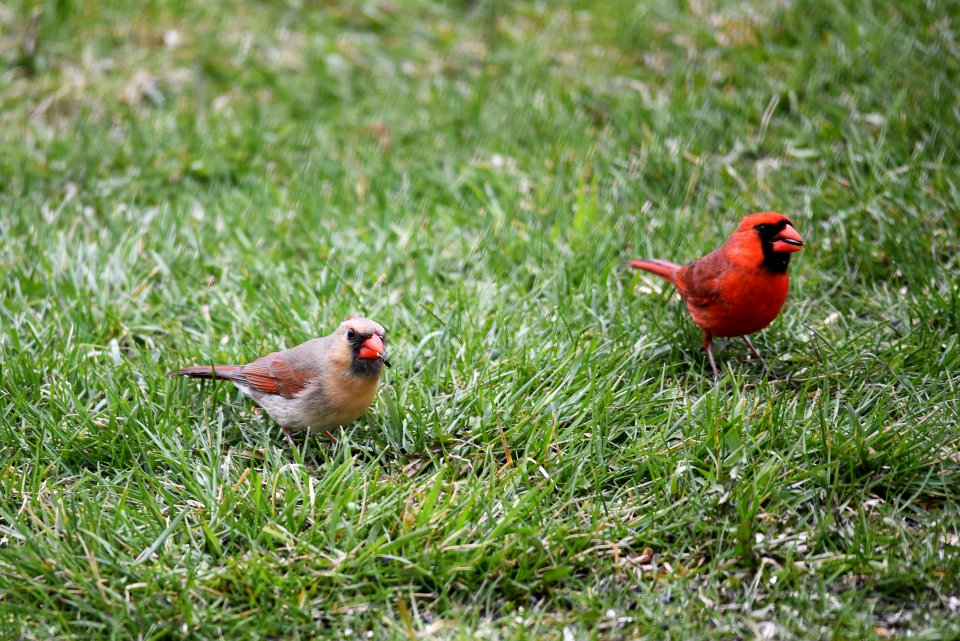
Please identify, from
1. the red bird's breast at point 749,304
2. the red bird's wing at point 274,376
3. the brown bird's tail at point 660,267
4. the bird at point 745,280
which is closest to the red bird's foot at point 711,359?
the bird at point 745,280

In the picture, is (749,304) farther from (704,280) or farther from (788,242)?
(788,242)

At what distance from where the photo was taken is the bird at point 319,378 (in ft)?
12.1

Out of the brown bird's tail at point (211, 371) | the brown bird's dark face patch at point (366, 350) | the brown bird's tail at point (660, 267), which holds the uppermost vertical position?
the brown bird's tail at point (660, 267)

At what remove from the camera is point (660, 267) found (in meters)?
4.45

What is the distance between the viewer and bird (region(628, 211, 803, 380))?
156 inches

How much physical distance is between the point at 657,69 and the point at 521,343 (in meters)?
3.11

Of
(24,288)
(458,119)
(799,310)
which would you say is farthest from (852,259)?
(24,288)

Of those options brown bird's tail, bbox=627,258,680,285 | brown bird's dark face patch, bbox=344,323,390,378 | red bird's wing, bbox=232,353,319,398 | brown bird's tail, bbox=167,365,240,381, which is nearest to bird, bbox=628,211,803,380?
brown bird's tail, bbox=627,258,680,285

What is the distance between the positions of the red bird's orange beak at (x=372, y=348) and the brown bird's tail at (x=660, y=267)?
4.79 feet

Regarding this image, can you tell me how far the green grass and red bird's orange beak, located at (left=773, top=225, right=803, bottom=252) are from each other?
50cm

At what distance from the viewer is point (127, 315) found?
463cm

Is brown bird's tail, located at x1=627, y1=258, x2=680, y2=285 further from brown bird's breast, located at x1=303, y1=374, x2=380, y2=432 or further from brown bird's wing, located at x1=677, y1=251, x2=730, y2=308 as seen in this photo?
brown bird's breast, located at x1=303, y1=374, x2=380, y2=432

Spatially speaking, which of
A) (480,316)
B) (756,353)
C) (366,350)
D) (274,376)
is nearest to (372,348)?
(366,350)

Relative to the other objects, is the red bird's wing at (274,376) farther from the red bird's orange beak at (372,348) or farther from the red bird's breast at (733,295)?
the red bird's breast at (733,295)
